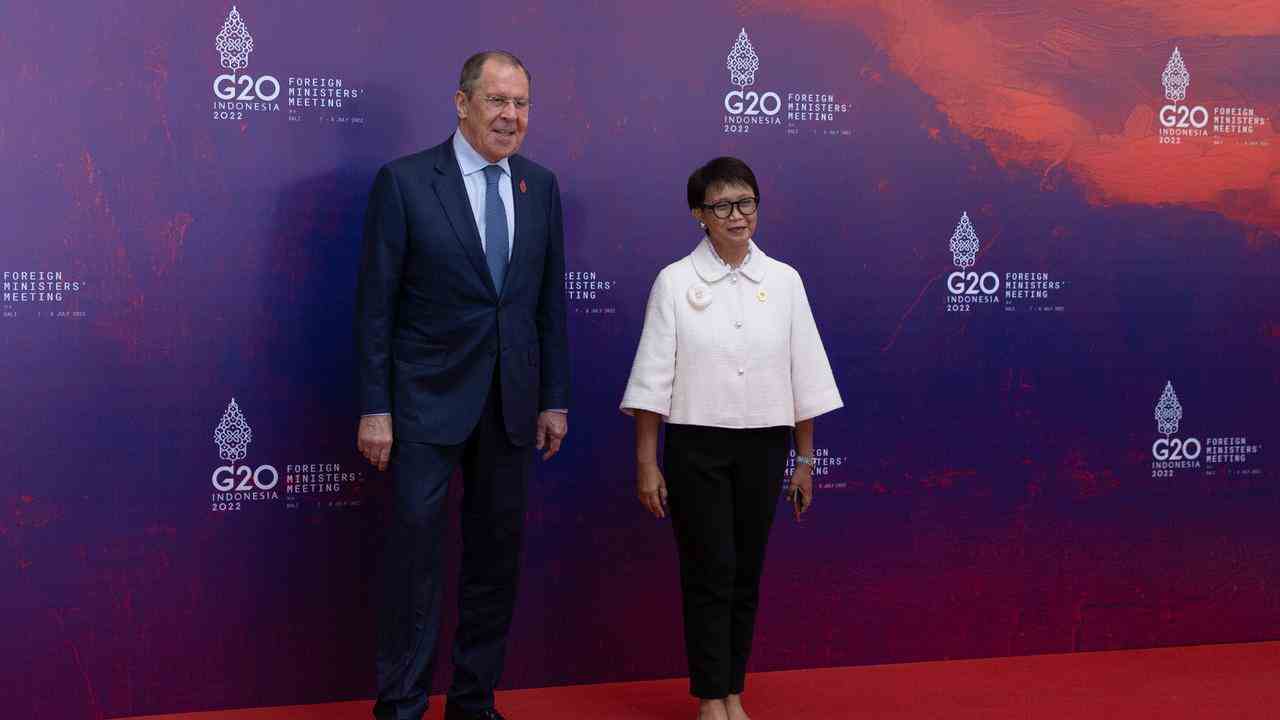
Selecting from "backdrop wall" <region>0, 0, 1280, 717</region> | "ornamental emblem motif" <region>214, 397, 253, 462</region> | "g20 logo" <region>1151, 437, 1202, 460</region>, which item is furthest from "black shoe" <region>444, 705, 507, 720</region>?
"g20 logo" <region>1151, 437, 1202, 460</region>

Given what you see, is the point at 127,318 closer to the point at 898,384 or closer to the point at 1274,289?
the point at 898,384

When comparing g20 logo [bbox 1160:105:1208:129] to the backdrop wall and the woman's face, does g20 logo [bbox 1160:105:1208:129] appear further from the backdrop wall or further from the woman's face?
the woman's face

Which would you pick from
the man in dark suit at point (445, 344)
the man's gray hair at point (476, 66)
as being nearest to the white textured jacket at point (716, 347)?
the man in dark suit at point (445, 344)

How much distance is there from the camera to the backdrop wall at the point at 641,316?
3.28 meters

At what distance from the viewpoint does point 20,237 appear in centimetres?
321

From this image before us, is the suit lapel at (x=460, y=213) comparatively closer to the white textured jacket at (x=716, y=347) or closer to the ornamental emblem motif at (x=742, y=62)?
the white textured jacket at (x=716, y=347)

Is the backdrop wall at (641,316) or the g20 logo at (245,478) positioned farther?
the g20 logo at (245,478)

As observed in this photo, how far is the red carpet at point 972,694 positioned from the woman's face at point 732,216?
1.39 metres

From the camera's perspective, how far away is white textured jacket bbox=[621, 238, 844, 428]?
3072mm

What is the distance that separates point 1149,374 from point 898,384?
Answer: 36.5 inches

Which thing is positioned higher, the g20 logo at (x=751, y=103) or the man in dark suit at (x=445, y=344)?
the g20 logo at (x=751, y=103)

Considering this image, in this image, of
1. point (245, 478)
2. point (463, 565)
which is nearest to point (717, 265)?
point (463, 565)

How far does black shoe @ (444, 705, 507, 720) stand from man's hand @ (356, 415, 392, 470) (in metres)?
0.74

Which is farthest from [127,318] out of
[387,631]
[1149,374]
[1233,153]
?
[1233,153]
